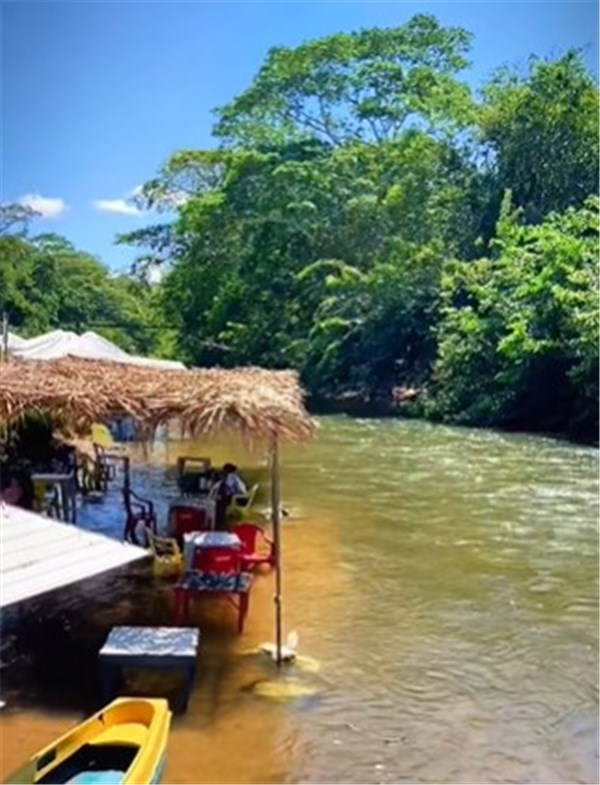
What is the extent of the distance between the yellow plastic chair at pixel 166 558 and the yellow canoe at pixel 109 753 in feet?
13.2

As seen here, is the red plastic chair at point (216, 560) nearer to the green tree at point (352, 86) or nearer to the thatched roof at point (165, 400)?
the thatched roof at point (165, 400)

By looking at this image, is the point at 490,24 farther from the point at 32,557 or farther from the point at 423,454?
the point at 32,557

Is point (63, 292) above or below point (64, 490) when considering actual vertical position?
above

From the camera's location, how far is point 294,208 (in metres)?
33.0

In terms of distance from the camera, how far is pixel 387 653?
26.1 ft

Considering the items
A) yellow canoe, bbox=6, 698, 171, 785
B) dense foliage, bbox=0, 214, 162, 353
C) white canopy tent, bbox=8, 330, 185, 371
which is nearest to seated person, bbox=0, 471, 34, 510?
white canopy tent, bbox=8, 330, 185, 371

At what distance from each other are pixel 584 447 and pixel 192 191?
21.9 metres

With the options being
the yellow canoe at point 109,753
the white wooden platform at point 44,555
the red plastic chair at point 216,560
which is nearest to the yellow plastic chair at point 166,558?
the red plastic chair at point 216,560

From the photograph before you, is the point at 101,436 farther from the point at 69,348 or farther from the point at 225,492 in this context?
the point at 69,348

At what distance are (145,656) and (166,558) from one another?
10.0ft

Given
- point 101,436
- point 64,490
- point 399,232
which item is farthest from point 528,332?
point 64,490

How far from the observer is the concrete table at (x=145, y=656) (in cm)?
652

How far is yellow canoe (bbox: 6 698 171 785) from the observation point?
4988mm

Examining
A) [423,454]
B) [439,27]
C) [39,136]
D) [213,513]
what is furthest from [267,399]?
[439,27]
